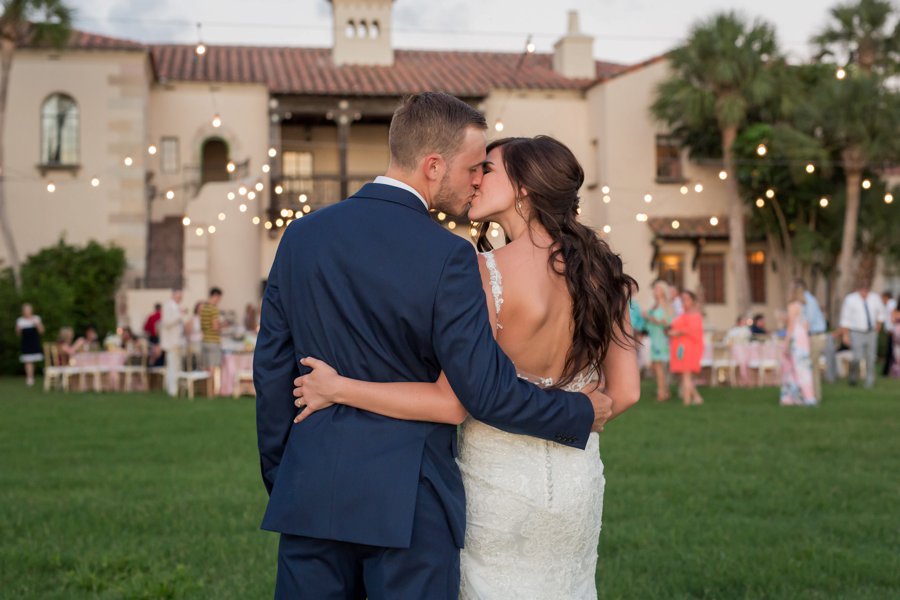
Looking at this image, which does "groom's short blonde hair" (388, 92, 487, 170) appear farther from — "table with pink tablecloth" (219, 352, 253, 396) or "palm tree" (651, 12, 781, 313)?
"palm tree" (651, 12, 781, 313)

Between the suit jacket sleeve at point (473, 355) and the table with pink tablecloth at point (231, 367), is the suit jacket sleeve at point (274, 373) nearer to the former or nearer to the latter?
the suit jacket sleeve at point (473, 355)

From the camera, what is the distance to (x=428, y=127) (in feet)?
10.3

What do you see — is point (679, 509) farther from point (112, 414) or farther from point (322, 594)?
point (112, 414)

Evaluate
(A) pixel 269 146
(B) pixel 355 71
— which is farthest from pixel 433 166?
(B) pixel 355 71

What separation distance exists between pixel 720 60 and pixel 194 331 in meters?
19.2

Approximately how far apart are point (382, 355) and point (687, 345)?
15962 millimetres

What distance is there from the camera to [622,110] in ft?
121

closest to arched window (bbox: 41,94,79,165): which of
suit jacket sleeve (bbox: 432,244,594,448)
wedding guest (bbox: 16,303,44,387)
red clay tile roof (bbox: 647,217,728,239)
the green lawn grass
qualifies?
wedding guest (bbox: 16,303,44,387)

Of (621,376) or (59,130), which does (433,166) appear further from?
(59,130)

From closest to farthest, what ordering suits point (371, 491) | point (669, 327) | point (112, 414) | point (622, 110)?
point (371, 491) < point (112, 414) < point (669, 327) < point (622, 110)

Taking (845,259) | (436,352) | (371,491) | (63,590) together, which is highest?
(845,259)

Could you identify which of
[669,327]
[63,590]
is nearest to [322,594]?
[63,590]

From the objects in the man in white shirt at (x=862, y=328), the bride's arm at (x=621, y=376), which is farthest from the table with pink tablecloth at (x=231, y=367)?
the bride's arm at (x=621, y=376)

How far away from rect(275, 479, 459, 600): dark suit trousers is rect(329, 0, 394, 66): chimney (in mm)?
36374
